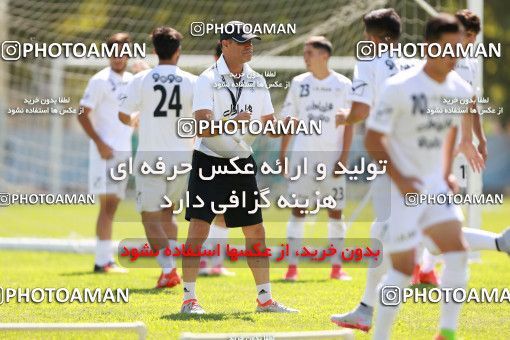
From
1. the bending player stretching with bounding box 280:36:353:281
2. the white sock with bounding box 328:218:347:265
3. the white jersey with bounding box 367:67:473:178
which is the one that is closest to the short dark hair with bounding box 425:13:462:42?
the white jersey with bounding box 367:67:473:178

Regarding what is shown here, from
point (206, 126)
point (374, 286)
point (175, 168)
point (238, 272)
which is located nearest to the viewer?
point (374, 286)

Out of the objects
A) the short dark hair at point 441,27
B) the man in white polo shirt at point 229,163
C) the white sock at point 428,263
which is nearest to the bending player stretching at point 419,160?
the short dark hair at point 441,27

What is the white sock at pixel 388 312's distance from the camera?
24.1 ft

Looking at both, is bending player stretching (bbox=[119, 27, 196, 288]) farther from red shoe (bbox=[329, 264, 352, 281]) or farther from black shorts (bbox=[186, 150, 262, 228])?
red shoe (bbox=[329, 264, 352, 281])

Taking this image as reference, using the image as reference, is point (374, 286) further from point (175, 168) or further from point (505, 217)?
point (505, 217)

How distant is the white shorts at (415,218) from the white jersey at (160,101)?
14.6 feet

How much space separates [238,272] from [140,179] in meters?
2.86

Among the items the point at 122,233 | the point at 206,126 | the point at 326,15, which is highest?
the point at 326,15

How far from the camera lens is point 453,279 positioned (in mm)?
7418

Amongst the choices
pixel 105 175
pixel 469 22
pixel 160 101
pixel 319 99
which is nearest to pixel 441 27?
pixel 469 22

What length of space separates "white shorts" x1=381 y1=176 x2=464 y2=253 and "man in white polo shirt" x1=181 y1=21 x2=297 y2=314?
2.56m

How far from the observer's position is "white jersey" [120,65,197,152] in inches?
447

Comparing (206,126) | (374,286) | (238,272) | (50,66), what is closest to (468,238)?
(374,286)

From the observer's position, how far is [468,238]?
998 centimetres
